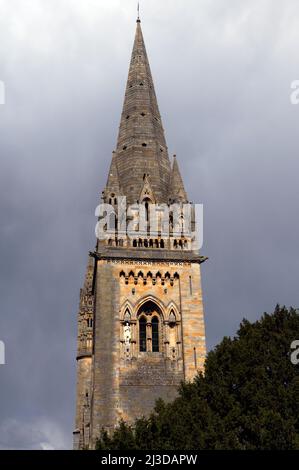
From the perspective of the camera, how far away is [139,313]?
33.9 meters

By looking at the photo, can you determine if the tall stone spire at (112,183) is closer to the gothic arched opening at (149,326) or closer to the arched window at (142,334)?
the gothic arched opening at (149,326)

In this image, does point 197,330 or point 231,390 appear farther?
point 197,330

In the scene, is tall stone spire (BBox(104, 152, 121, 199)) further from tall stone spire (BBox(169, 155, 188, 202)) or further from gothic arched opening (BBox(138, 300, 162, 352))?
gothic arched opening (BBox(138, 300, 162, 352))

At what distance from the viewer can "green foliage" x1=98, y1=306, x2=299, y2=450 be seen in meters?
20.5

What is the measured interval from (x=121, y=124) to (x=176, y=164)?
219 inches

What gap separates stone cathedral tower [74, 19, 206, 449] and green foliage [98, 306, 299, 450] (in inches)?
305

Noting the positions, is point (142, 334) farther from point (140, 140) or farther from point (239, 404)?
point (140, 140)

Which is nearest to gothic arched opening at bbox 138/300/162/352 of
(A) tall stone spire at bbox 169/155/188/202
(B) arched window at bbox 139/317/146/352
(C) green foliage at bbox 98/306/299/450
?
(B) arched window at bbox 139/317/146/352

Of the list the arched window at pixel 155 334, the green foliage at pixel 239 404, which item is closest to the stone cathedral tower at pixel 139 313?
the arched window at pixel 155 334

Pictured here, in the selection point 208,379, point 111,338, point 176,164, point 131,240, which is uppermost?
point 176,164
